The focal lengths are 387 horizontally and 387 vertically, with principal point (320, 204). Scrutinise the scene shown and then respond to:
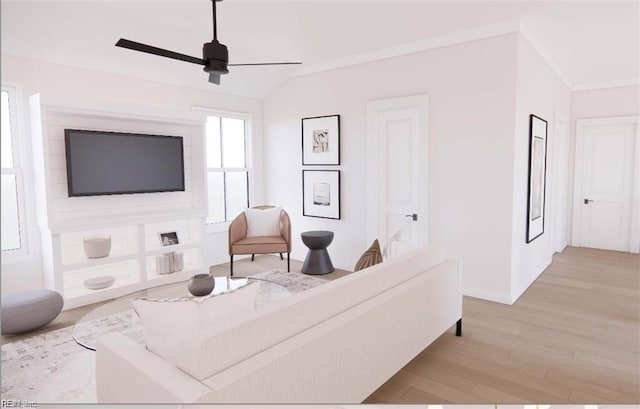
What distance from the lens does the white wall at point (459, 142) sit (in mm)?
3551

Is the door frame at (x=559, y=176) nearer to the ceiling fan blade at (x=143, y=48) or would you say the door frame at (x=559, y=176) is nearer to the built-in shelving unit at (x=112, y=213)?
the built-in shelving unit at (x=112, y=213)

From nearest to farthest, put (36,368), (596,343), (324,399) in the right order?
(324,399) < (36,368) < (596,343)

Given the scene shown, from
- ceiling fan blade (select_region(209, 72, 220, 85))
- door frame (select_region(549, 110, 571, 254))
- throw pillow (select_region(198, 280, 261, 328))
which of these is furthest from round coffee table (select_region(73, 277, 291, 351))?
door frame (select_region(549, 110, 571, 254))

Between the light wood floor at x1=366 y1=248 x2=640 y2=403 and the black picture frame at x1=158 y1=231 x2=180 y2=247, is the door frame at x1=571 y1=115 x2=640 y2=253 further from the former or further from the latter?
the black picture frame at x1=158 y1=231 x2=180 y2=247

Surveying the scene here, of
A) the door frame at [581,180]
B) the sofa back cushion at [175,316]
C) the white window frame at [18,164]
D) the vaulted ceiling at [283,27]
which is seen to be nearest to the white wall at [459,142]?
the vaulted ceiling at [283,27]

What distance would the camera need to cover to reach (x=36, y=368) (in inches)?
94.7

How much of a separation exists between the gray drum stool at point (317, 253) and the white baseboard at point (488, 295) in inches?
63.2

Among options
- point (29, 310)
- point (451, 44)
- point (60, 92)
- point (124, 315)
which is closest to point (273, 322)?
point (124, 315)

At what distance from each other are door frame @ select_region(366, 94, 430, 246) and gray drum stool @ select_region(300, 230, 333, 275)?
52 cm

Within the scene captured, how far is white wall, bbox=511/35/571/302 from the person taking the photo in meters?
3.55

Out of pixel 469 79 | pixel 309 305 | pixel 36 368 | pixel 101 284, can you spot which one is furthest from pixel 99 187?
pixel 469 79

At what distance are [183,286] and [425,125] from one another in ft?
A: 9.14

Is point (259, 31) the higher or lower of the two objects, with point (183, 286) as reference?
higher

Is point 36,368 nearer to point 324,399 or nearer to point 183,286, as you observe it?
point 183,286
